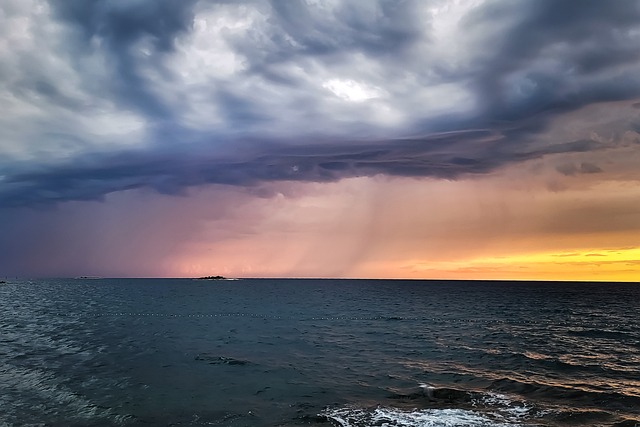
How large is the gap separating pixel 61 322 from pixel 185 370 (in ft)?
141

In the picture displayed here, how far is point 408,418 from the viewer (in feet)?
75.2

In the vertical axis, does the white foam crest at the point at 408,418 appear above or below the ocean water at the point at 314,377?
above

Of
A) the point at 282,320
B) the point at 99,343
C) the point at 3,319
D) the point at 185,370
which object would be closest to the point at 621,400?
the point at 185,370

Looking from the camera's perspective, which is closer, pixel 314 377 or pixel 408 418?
pixel 408 418

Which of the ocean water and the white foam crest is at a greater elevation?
the white foam crest

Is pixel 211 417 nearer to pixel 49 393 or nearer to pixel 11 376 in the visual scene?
pixel 49 393

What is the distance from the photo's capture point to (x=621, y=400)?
2700cm

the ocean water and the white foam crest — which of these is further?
the ocean water

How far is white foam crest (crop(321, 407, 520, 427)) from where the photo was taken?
71.6 ft

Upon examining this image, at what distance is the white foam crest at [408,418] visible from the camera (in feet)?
71.6

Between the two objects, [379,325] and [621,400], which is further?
[379,325]

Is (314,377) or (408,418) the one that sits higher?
(408,418)

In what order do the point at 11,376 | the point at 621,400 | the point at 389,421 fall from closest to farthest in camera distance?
1. the point at 389,421
2. the point at 621,400
3. the point at 11,376

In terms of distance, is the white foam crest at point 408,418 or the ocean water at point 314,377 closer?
the white foam crest at point 408,418
